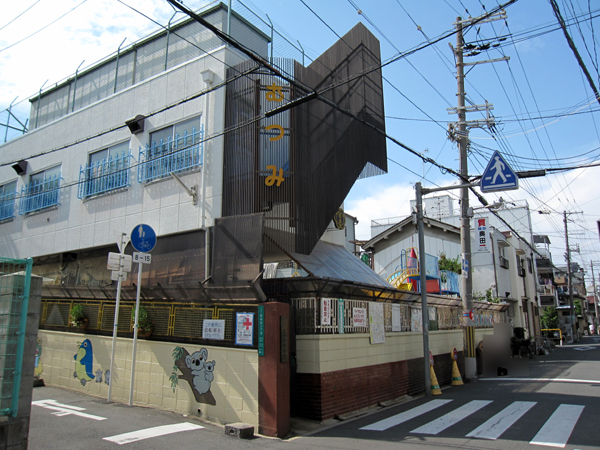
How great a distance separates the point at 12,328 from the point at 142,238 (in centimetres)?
523

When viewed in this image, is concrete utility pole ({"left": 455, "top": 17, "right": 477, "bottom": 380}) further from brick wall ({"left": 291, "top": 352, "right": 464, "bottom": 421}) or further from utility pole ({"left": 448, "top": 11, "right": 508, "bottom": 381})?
brick wall ({"left": 291, "top": 352, "right": 464, "bottom": 421})

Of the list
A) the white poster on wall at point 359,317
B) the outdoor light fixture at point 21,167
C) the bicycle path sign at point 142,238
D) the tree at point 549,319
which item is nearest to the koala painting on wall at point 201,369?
the bicycle path sign at point 142,238

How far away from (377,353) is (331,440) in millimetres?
4208

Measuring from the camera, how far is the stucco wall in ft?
32.7

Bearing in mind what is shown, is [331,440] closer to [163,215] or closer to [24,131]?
[163,215]

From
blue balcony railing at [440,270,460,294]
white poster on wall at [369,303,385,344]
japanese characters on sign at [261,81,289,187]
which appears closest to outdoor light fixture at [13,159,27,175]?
japanese characters on sign at [261,81,289,187]

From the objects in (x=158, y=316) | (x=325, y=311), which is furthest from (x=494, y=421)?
(x=158, y=316)

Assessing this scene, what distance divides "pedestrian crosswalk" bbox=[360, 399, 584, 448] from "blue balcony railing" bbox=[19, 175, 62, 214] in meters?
15.3

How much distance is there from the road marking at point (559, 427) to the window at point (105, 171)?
13.3 meters

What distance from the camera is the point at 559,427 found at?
884 centimetres

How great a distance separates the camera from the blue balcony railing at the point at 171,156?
44.0 feet

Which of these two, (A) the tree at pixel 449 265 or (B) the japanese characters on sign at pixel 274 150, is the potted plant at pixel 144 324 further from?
(A) the tree at pixel 449 265

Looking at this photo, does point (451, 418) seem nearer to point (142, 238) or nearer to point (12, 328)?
point (142, 238)

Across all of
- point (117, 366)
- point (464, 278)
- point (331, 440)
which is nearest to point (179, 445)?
point (331, 440)
